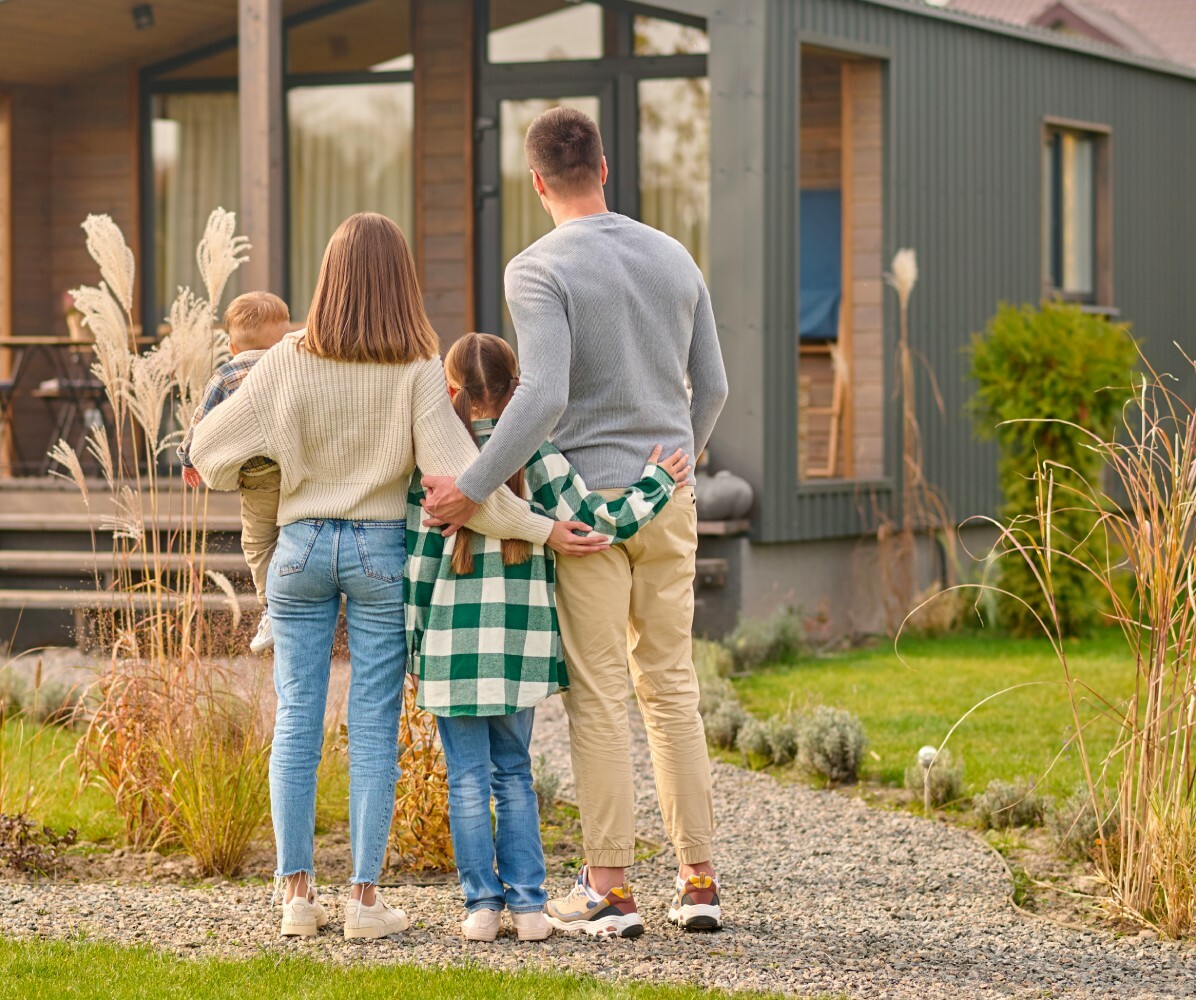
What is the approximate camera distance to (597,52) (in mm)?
10852

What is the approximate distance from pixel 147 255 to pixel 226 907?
27.0 feet

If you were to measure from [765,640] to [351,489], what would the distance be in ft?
16.4

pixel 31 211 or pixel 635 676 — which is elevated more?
pixel 31 211

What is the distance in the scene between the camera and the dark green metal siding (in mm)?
9852

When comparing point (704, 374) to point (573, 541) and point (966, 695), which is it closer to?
point (573, 541)

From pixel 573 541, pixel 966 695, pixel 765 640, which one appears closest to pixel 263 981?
pixel 573 541

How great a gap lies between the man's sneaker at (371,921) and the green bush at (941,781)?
226 cm

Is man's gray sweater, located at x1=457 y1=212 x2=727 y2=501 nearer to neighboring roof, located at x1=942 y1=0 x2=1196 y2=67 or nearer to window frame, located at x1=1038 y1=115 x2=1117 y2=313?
window frame, located at x1=1038 y1=115 x2=1117 y2=313

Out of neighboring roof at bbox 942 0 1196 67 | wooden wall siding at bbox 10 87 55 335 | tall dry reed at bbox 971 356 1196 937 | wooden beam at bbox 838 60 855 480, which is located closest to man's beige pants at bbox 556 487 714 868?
tall dry reed at bbox 971 356 1196 937

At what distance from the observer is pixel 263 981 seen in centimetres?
352

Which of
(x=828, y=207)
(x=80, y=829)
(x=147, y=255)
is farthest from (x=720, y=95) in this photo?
(x=80, y=829)

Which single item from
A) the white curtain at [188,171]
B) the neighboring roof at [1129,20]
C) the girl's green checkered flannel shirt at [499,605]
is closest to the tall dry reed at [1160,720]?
the girl's green checkered flannel shirt at [499,605]

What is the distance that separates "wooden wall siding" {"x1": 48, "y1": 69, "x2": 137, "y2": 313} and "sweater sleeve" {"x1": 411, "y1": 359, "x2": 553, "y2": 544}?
8.33 m

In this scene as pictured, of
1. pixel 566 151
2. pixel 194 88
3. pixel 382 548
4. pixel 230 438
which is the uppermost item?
pixel 194 88
